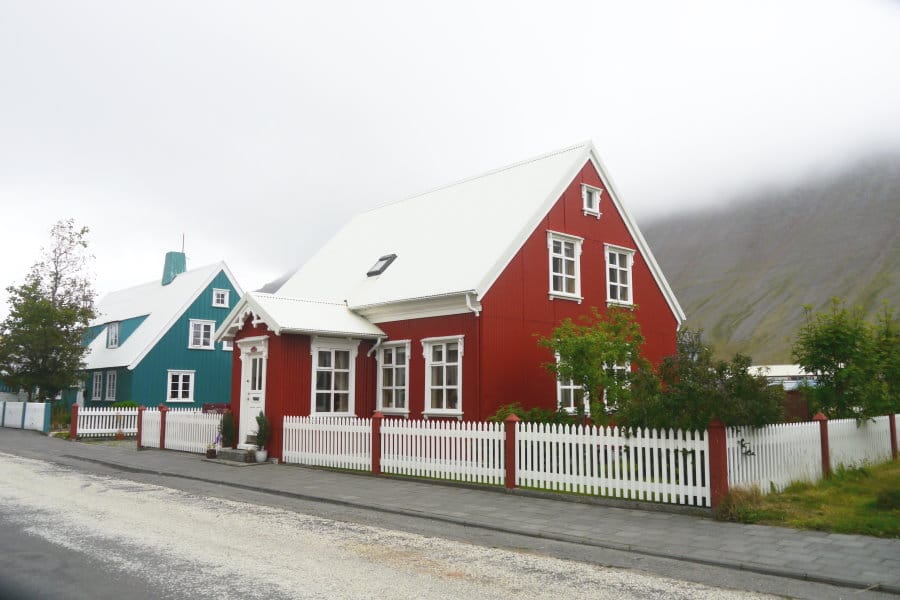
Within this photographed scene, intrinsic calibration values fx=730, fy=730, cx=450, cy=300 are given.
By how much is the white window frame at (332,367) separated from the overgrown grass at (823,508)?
39.5ft

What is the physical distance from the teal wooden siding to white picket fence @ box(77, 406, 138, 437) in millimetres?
6415

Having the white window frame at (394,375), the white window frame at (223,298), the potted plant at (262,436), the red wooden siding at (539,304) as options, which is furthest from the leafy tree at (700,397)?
the white window frame at (223,298)

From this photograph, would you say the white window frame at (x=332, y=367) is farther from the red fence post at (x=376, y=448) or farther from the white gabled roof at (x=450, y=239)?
the red fence post at (x=376, y=448)

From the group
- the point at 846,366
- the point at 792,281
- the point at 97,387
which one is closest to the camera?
the point at 846,366

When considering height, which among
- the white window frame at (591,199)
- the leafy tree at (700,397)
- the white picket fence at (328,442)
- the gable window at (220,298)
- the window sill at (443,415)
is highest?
the white window frame at (591,199)

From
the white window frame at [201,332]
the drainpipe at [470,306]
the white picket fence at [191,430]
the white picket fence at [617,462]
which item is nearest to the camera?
the white picket fence at [617,462]

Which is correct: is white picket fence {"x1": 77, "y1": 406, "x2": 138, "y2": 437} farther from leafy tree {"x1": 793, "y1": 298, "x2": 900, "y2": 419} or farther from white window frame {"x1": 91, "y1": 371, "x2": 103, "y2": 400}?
leafy tree {"x1": 793, "y1": 298, "x2": 900, "y2": 419}

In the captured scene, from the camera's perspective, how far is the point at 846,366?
19.5 m

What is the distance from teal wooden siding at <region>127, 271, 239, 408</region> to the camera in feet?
123

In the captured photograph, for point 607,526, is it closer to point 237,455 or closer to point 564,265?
point 564,265

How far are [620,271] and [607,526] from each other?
1444 cm

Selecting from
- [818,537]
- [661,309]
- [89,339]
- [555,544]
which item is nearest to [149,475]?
[555,544]

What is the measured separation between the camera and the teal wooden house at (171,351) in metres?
37.8

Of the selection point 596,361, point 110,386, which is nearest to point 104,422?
point 110,386
